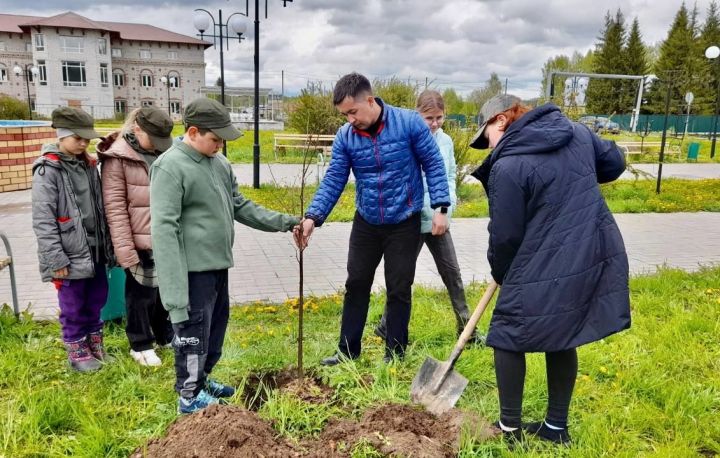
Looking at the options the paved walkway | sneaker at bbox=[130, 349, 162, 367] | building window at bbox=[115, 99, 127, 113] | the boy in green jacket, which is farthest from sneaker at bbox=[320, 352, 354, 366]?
building window at bbox=[115, 99, 127, 113]

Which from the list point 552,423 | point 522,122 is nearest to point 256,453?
point 552,423

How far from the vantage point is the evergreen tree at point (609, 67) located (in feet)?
144

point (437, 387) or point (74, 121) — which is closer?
point (437, 387)

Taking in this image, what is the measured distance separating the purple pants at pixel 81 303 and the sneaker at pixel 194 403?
3.47ft

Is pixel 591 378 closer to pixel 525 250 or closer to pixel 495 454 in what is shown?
pixel 495 454

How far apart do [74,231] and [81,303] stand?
0.49 meters

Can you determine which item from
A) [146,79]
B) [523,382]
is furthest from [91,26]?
[523,382]

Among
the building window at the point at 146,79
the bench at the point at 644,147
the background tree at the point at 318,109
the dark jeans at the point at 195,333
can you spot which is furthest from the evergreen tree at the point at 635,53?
the dark jeans at the point at 195,333

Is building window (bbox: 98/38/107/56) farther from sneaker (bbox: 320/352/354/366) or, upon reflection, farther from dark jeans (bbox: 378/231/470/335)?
sneaker (bbox: 320/352/354/366)

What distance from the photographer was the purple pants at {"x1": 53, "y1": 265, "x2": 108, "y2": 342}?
11.0 feet

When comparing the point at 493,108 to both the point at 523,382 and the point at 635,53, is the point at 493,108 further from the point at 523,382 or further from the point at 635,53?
the point at 635,53

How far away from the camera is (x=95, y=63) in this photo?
52.7 m

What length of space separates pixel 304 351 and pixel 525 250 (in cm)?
193

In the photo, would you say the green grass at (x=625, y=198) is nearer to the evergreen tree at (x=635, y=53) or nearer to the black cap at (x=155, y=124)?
the black cap at (x=155, y=124)
